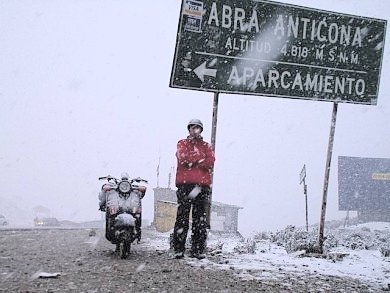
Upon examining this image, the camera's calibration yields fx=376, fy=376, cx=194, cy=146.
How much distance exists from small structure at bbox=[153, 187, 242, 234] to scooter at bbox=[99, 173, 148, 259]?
27.9 ft

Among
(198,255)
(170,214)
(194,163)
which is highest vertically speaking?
(194,163)

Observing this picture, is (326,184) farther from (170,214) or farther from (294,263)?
(170,214)

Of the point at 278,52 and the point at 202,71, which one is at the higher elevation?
the point at 278,52

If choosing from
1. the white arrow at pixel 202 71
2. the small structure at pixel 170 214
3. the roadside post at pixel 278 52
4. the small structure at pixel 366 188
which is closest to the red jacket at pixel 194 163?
the roadside post at pixel 278 52

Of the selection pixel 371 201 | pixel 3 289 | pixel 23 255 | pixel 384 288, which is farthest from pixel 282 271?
pixel 371 201

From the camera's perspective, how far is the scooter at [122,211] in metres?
5.64

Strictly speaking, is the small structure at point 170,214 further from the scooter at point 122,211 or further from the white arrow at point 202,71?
the white arrow at point 202,71

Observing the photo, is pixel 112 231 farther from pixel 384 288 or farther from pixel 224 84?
pixel 384 288

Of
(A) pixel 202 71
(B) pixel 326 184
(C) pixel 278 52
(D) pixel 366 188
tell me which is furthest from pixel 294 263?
(D) pixel 366 188

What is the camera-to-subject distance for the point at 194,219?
5.98m

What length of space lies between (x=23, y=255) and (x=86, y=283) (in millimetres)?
2588

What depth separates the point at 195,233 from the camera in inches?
232

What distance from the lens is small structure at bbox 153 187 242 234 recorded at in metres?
15.5

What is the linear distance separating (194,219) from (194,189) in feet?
1.71
